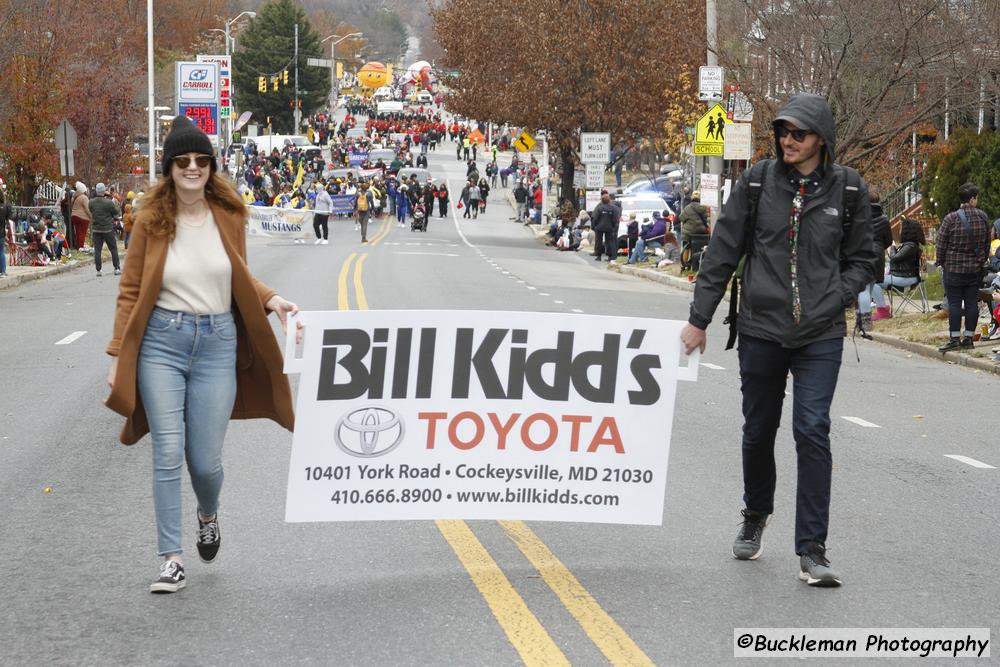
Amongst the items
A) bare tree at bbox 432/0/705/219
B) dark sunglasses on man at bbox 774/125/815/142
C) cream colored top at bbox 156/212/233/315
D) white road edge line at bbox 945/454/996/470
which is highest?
bare tree at bbox 432/0/705/219

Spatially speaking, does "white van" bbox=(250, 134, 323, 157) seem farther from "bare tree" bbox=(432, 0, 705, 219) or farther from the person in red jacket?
"bare tree" bbox=(432, 0, 705, 219)

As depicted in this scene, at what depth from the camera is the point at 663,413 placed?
6.72 meters

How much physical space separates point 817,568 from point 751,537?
50 cm

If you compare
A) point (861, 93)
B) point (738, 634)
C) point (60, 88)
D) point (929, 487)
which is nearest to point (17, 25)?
point (60, 88)

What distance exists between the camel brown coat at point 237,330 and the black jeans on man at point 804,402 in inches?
76.4

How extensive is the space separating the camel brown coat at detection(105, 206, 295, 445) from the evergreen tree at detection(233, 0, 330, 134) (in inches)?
4692

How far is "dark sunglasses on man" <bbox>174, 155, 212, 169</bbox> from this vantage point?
6.03 m

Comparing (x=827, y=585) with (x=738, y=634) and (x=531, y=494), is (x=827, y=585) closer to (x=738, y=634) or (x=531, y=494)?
(x=738, y=634)

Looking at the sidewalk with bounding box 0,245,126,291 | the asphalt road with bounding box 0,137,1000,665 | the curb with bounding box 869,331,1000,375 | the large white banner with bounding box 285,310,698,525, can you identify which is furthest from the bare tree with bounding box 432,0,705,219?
the large white banner with bounding box 285,310,698,525

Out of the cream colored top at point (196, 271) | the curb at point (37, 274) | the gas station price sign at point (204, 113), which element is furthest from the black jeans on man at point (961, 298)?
the gas station price sign at point (204, 113)

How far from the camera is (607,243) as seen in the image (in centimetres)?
4059

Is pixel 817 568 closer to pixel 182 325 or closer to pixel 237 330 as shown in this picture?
pixel 237 330

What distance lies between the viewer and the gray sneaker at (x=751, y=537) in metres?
6.68

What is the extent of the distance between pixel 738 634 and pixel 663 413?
140 centimetres
